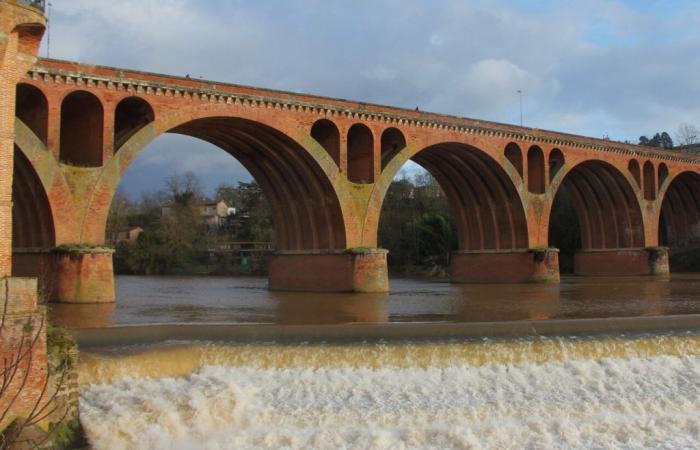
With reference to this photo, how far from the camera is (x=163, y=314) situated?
72.0 feet

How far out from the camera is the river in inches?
410

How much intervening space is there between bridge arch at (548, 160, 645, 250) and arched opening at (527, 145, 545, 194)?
5706 millimetres

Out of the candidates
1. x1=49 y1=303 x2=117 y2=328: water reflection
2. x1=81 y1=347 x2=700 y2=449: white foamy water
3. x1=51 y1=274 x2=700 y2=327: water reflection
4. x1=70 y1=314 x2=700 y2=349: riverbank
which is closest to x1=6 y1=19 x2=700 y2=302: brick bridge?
x1=49 y1=303 x2=117 y2=328: water reflection

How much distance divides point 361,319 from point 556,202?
163ft

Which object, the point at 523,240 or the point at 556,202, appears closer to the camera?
the point at 523,240

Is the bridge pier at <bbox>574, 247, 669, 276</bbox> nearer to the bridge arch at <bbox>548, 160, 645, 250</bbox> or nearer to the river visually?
the bridge arch at <bbox>548, 160, 645, 250</bbox>

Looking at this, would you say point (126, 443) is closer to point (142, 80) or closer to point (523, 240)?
point (142, 80)

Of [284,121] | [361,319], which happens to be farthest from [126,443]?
[284,121]

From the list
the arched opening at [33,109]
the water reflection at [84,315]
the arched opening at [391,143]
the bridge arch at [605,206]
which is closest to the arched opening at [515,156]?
the bridge arch at [605,206]

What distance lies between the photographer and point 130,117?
27.7 metres

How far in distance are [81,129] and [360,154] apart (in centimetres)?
1312

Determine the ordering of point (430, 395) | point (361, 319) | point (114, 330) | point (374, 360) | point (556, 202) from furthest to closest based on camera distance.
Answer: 1. point (556, 202)
2. point (361, 319)
3. point (114, 330)
4. point (374, 360)
5. point (430, 395)

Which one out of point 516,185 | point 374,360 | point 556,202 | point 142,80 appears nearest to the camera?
point 374,360

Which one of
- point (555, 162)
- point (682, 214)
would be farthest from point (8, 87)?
point (682, 214)
